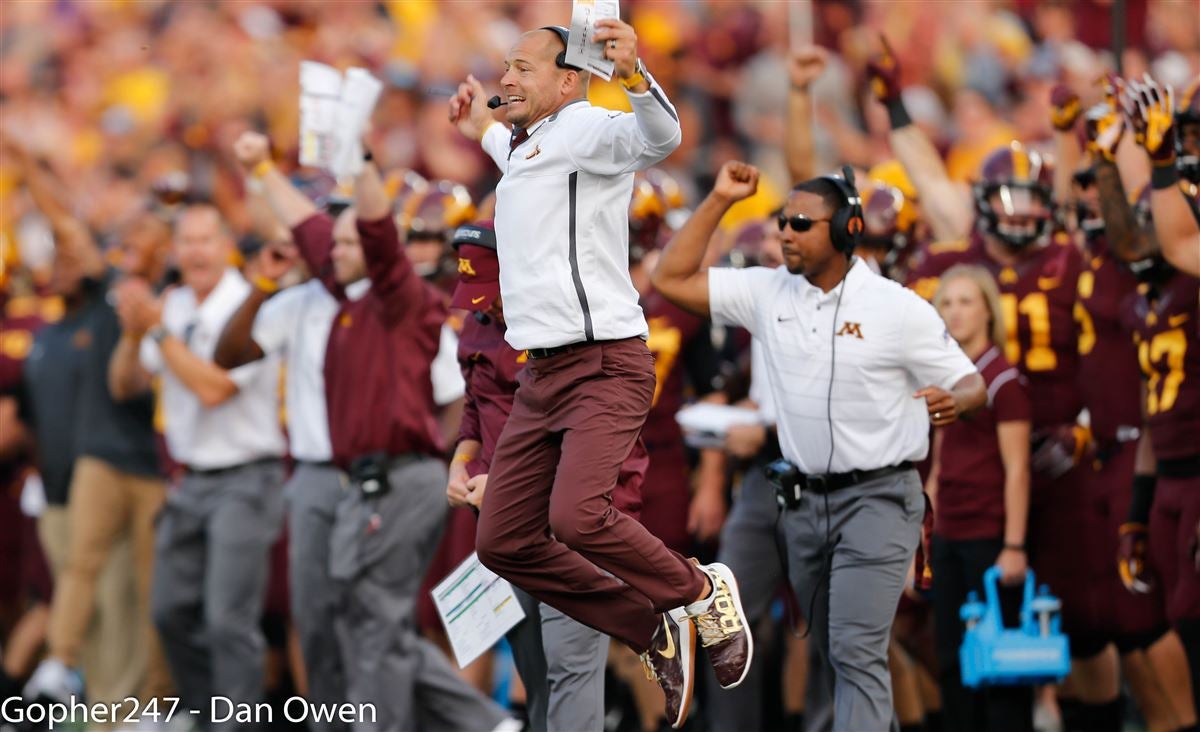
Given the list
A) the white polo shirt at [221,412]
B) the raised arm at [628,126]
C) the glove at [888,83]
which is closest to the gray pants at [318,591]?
the white polo shirt at [221,412]

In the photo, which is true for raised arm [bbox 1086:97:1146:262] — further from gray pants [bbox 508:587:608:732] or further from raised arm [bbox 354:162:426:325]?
raised arm [bbox 354:162:426:325]

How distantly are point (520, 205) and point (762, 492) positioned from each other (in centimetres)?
289

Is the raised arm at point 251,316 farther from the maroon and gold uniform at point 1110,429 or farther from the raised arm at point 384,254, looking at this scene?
the maroon and gold uniform at point 1110,429

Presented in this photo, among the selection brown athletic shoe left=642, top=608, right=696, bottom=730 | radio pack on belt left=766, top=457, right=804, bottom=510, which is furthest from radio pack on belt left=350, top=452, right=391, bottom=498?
brown athletic shoe left=642, top=608, right=696, bottom=730

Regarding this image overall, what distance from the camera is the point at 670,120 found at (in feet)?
19.7

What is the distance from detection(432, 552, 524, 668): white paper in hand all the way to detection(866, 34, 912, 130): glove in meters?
3.56

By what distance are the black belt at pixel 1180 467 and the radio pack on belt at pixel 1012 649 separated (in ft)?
2.33

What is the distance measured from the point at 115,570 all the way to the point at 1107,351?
18.4ft

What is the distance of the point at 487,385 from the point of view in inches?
292

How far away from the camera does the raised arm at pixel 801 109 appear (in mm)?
9266

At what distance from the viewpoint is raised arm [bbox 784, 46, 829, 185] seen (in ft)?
30.4

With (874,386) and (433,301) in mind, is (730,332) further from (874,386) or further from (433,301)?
(874,386)

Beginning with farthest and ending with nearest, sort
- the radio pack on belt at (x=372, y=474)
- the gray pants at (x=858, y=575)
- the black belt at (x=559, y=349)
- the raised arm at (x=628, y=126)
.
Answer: the radio pack on belt at (x=372, y=474) < the gray pants at (x=858, y=575) < the black belt at (x=559, y=349) < the raised arm at (x=628, y=126)

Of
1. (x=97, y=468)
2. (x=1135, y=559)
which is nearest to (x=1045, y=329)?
(x=1135, y=559)
